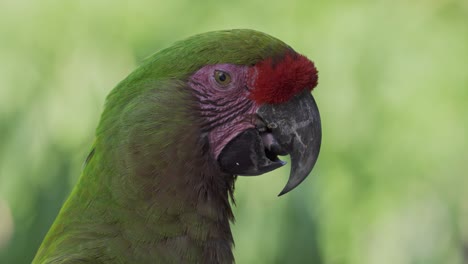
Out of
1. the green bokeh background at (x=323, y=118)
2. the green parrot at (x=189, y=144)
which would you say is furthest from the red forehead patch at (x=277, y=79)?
the green bokeh background at (x=323, y=118)

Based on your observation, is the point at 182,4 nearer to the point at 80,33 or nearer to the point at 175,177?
the point at 80,33

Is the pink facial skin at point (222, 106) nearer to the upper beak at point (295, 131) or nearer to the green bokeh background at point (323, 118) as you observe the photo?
the upper beak at point (295, 131)

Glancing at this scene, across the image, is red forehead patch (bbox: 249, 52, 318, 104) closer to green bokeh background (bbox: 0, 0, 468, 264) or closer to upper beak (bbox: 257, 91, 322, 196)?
upper beak (bbox: 257, 91, 322, 196)

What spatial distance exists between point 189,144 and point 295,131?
0.19 metres

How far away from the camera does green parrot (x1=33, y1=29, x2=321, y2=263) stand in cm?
128

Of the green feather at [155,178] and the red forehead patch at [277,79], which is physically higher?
the red forehead patch at [277,79]

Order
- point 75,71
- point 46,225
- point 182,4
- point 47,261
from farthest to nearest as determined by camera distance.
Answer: point 182,4, point 75,71, point 46,225, point 47,261

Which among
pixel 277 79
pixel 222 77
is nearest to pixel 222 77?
pixel 222 77

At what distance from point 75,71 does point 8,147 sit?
0.33 m

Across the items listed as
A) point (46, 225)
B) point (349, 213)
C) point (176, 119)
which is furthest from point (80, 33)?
point (176, 119)

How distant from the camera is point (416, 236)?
2471 millimetres

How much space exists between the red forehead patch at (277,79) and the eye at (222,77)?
0.14 ft

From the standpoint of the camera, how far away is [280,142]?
1325 mm

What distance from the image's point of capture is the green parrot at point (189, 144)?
1.28 m
